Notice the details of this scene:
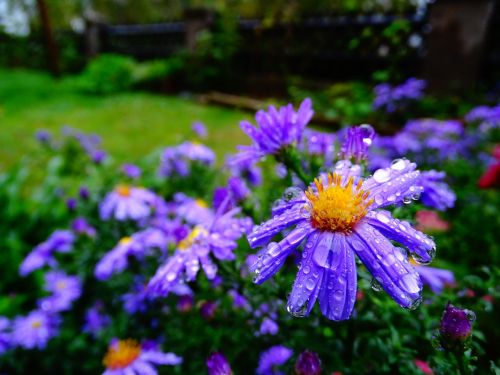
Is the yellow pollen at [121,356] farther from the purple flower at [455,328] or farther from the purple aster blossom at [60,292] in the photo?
the purple flower at [455,328]

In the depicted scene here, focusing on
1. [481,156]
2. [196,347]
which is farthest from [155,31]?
[196,347]

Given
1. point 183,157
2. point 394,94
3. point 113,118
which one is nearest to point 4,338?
point 183,157

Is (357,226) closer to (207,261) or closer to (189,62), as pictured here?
(207,261)

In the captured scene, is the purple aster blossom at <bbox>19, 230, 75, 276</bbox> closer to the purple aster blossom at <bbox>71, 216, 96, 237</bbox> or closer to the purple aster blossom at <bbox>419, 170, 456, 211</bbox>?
the purple aster blossom at <bbox>71, 216, 96, 237</bbox>


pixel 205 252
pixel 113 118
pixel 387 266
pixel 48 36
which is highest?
pixel 387 266

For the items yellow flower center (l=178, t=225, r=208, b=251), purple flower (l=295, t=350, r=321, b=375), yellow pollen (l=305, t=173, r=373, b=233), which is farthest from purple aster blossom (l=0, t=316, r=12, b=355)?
yellow pollen (l=305, t=173, r=373, b=233)

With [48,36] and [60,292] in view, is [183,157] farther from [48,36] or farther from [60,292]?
[48,36]

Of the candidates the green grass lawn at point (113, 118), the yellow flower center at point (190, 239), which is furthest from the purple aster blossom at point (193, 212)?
the green grass lawn at point (113, 118)
